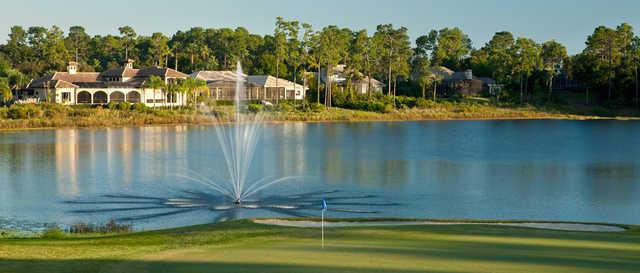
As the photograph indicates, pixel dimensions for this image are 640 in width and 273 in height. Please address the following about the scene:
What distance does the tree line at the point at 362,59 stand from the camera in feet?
388

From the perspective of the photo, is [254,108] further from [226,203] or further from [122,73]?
[226,203]

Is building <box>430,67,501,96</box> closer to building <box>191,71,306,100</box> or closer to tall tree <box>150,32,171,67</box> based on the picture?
building <box>191,71,306,100</box>

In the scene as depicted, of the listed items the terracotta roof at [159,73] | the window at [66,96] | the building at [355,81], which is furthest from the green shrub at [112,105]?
the building at [355,81]

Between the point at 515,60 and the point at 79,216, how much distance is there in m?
102

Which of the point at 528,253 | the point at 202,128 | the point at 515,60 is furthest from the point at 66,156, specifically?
the point at 515,60

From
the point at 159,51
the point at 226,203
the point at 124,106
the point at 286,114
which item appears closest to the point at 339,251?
the point at 226,203

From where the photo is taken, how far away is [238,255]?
56.6 ft

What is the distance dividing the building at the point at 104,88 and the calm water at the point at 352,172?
85.1 ft

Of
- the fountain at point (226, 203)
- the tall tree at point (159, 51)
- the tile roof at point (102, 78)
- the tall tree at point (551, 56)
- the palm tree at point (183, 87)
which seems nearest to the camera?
the fountain at point (226, 203)

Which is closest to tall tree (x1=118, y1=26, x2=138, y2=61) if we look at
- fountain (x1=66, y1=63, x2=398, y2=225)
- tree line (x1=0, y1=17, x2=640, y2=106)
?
tree line (x1=0, y1=17, x2=640, y2=106)

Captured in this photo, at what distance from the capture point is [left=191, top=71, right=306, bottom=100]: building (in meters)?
118

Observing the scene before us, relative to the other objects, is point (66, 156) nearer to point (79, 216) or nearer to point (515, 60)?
point (79, 216)

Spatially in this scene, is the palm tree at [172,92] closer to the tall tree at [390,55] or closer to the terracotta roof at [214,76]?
the terracotta roof at [214,76]

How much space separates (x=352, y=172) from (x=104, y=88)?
229 feet
